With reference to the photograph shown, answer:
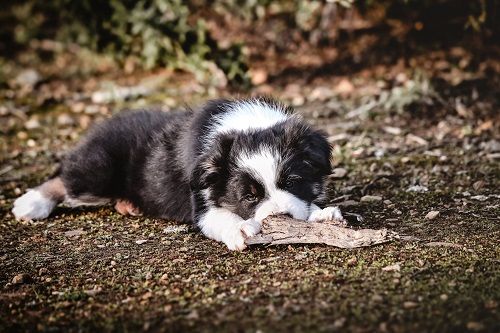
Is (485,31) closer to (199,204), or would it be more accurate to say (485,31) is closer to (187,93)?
(187,93)

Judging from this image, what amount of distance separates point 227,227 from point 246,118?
0.84 meters

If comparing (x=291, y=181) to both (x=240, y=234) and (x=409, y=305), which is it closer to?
(x=240, y=234)

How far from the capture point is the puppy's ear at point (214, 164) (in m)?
4.29

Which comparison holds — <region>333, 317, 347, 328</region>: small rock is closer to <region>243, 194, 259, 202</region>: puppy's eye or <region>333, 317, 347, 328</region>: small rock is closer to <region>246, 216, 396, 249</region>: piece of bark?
<region>246, 216, 396, 249</region>: piece of bark

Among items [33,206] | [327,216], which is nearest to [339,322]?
[327,216]

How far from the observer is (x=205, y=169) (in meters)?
4.32

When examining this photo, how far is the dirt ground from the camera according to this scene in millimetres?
3051

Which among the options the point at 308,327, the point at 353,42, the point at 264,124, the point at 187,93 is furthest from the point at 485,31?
the point at 308,327

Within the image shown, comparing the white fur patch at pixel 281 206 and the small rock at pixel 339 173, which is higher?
the white fur patch at pixel 281 206

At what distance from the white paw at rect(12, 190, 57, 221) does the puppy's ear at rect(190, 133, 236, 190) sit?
128 centimetres

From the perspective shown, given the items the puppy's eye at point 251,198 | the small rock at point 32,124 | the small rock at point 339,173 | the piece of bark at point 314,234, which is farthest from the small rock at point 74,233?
the small rock at point 32,124

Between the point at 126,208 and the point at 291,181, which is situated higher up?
the point at 291,181

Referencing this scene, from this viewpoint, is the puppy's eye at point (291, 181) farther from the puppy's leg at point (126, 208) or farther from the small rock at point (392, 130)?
the small rock at point (392, 130)

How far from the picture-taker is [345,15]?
995cm
